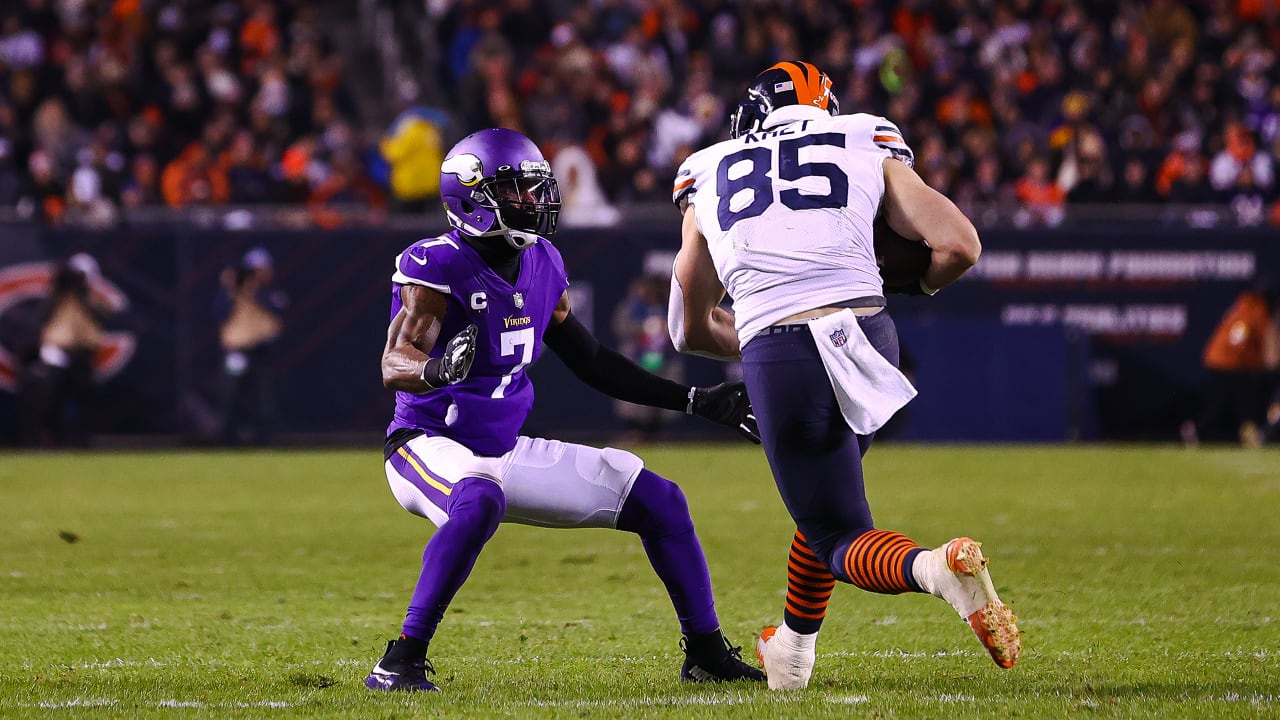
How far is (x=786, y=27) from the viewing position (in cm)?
1825

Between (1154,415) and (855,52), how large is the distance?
213 inches

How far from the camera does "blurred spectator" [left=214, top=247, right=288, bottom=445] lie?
15328mm

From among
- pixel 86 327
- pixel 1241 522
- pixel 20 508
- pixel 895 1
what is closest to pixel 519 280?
pixel 1241 522

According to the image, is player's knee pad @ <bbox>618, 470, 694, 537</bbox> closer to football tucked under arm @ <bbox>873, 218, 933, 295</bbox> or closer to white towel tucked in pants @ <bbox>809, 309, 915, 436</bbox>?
white towel tucked in pants @ <bbox>809, 309, 915, 436</bbox>

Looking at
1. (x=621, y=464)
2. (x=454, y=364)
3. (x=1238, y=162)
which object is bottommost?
(x=1238, y=162)

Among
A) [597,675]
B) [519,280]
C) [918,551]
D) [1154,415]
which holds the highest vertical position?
[519,280]

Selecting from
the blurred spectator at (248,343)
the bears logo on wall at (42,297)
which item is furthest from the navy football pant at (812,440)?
the bears logo on wall at (42,297)

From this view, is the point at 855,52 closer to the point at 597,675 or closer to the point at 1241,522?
the point at 1241,522

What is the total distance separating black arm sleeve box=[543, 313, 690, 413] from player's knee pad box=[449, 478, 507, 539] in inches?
25.1

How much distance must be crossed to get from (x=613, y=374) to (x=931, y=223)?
4.34 ft

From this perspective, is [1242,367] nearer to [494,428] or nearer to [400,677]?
[494,428]

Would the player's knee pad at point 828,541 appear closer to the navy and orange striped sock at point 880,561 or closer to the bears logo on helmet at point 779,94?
the navy and orange striped sock at point 880,561

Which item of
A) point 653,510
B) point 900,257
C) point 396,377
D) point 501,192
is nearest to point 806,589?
point 653,510

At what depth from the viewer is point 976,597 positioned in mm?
3959
